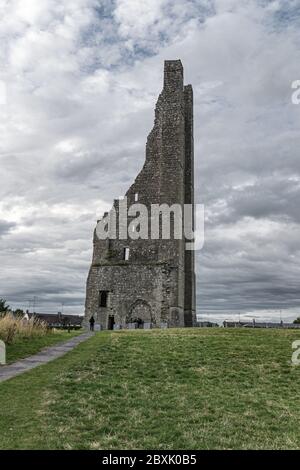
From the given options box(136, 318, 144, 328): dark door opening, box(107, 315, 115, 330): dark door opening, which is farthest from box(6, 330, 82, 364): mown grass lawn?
box(107, 315, 115, 330): dark door opening

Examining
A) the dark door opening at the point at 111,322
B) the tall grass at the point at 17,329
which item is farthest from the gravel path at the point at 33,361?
the dark door opening at the point at 111,322

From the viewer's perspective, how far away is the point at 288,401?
11492mm

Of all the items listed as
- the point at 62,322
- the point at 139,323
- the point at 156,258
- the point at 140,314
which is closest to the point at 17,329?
the point at 139,323

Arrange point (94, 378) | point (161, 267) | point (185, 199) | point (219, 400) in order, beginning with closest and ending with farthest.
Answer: point (219, 400) → point (94, 378) → point (161, 267) → point (185, 199)

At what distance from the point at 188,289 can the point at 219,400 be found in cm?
3671

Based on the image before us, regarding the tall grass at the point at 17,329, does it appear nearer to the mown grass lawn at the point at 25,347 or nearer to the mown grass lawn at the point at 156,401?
the mown grass lawn at the point at 25,347

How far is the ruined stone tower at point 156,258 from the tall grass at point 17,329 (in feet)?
54.9

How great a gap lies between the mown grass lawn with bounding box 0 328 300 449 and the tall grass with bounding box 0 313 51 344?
258 centimetres

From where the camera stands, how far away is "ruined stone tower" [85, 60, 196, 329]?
42.4 metres

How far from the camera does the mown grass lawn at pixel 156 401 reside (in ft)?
25.4

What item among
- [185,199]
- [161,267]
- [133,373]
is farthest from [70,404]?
[185,199]

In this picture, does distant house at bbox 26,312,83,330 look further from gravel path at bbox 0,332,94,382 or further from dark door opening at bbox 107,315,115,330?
gravel path at bbox 0,332,94,382

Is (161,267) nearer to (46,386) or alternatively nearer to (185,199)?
(185,199)
